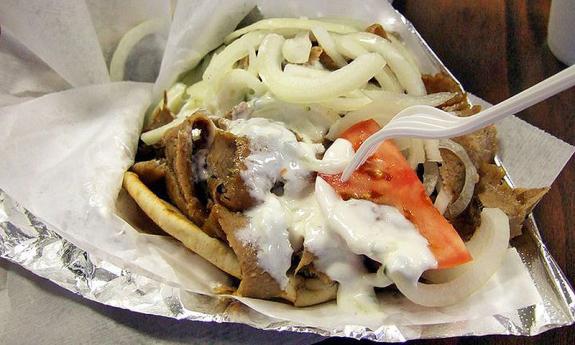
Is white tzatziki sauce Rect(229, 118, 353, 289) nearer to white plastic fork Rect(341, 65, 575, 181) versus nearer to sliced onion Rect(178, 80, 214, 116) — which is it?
white plastic fork Rect(341, 65, 575, 181)

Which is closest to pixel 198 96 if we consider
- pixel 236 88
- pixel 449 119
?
pixel 236 88

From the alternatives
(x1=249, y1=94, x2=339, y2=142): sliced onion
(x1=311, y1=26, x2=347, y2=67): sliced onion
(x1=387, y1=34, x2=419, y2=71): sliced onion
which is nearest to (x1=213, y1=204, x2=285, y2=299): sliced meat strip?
(x1=249, y1=94, x2=339, y2=142): sliced onion

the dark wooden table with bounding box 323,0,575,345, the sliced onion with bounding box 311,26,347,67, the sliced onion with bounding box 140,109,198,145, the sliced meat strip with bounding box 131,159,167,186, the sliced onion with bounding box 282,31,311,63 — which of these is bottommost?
the dark wooden table with bounding box 323,0,575,345

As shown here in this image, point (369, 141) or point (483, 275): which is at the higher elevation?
point (369, 141)

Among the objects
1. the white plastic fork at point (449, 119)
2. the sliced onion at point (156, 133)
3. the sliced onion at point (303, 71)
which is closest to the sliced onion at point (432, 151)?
the white plastic fork at point (449, 119)

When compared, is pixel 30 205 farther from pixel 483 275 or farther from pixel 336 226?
pixel 483 275

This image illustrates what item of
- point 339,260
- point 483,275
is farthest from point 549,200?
point 339,260
